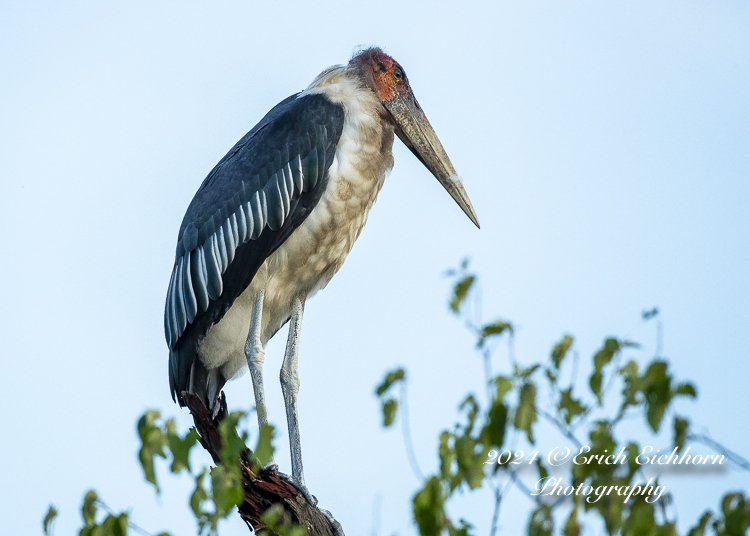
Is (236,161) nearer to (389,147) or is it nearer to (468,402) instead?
(389,147)

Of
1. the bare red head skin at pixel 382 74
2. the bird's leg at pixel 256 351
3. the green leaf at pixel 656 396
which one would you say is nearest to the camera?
the green leaf at pixel 656 396

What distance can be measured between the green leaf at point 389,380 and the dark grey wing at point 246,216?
8.78ft

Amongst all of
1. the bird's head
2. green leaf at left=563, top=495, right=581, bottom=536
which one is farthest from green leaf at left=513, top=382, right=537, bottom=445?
the bird's head

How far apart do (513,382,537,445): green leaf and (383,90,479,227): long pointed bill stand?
12.4ft

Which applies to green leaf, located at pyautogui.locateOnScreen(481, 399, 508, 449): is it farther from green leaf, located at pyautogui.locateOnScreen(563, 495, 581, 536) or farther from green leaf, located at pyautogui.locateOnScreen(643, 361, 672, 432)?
green leaf, located at pyautogui.locateOnScreen(643, 361, 672, 432)

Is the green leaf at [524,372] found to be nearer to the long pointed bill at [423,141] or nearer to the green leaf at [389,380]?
the green leaf at [389,380]

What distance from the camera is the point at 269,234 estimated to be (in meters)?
5.40

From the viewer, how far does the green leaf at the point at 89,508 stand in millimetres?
2832

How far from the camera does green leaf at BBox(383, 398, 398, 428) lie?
2.79m

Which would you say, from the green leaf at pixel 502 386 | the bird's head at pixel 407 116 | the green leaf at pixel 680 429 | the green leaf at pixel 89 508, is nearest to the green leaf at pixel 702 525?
Answer: the green leaf at pixel 680 429

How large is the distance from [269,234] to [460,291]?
2588mm

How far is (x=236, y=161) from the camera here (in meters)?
5.67

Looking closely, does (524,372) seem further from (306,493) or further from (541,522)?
(306,493)

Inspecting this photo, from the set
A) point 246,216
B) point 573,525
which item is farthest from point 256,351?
point 573,525
